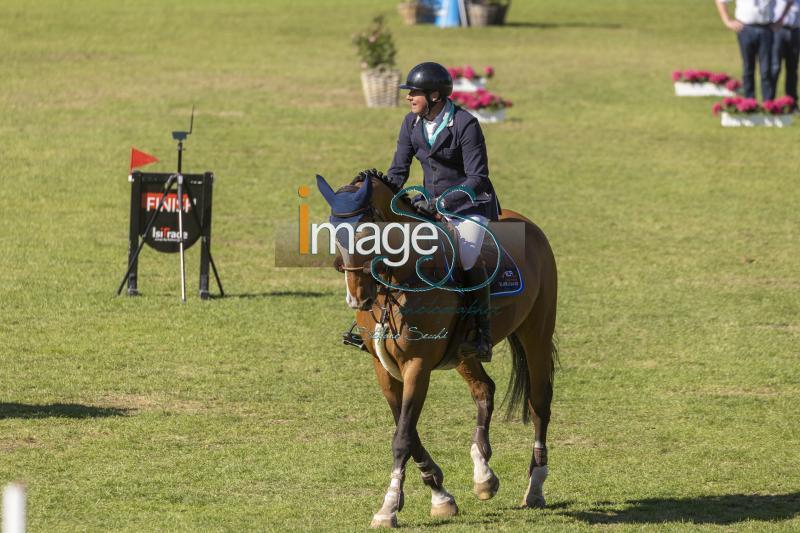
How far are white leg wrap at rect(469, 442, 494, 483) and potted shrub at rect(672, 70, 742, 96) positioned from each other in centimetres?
2443

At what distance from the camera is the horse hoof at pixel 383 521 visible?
9508 mm

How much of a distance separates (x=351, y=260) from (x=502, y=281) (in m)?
1.79

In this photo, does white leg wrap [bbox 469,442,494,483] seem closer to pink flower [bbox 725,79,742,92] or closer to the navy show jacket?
the navy show jacket

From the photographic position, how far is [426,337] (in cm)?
950

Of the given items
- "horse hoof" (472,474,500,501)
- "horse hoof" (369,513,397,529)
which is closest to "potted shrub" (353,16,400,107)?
"horse hoof" (472,474,500,501)

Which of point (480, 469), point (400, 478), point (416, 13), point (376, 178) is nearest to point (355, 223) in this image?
point (376, 178)

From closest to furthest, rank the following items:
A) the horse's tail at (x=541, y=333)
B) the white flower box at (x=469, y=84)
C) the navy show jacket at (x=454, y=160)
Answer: the navy show jacket at (x=454, y=160), the horse's tail at (x=541, y=333), the white flower box at (x=469, y=84)

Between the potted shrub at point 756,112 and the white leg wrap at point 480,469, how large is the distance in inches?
823

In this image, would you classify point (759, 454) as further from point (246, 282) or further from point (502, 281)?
point (246, 282)

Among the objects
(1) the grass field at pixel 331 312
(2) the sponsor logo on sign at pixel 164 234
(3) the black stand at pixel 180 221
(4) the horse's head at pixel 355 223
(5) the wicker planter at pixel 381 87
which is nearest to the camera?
(4) the horse's head at pixel 355 223

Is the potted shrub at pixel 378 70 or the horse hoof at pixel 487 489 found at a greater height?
the potted shrub at pixel 378 70

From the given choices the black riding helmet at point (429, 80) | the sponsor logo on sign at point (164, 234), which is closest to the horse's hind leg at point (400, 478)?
the black riding helmet at point (429, 80)

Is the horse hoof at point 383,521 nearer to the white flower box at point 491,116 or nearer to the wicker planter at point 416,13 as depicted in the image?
the white flower box at point 491,116

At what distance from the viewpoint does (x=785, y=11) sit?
29.6 metres
